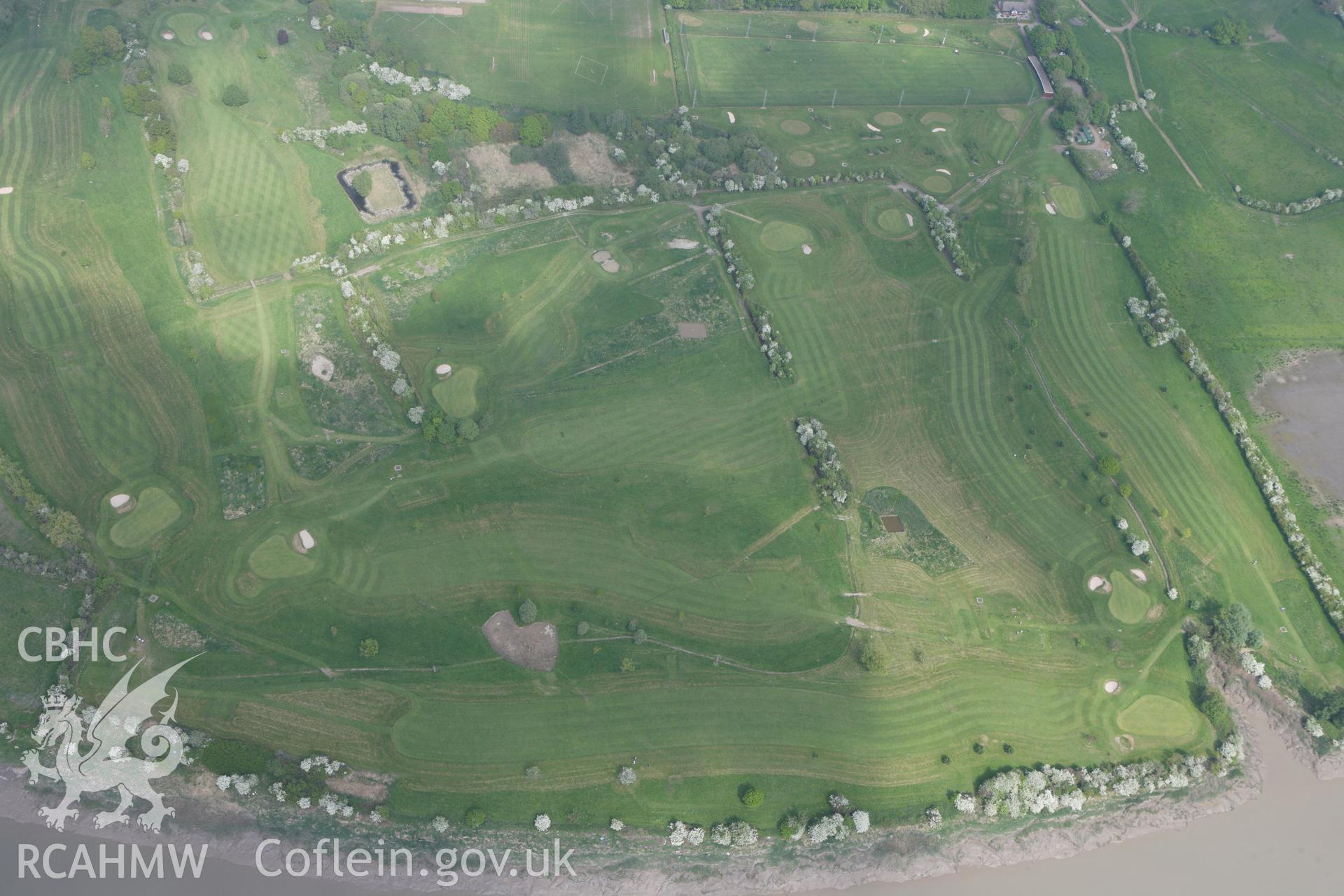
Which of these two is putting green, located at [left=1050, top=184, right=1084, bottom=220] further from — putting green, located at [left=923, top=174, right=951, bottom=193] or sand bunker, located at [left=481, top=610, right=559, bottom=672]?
sand bunker, located at [left=481, top=610, right=559, bottom=672]

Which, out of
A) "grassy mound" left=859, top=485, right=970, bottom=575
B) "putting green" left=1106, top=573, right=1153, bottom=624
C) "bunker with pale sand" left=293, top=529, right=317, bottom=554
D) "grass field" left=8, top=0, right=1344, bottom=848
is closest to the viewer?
"grass field" left=8, top=0, right=1344, bottom=848

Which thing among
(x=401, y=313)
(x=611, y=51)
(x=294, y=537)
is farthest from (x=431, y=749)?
(x=611, y=51)

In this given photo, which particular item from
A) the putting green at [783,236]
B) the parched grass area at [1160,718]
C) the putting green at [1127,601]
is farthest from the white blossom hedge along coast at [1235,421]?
the putting green at [783,236]

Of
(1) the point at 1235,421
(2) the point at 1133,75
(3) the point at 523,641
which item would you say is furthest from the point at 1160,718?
(2) the point at 1133,75

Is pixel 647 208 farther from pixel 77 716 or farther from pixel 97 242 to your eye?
pixel 77 716

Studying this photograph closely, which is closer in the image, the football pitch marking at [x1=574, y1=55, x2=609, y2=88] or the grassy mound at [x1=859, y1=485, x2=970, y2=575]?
the grassy mound at [x1=859, y1=485, x2=970, y2=575]

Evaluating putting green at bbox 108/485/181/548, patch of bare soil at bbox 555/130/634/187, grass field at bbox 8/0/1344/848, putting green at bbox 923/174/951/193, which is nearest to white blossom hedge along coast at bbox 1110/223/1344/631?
grass field at bbox 8/0/1344/848

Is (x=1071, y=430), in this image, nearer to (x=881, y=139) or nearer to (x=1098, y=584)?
(x=1098, y=584)
